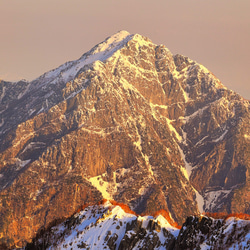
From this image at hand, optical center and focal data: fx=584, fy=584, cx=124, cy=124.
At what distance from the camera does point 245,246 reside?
199250 mm
